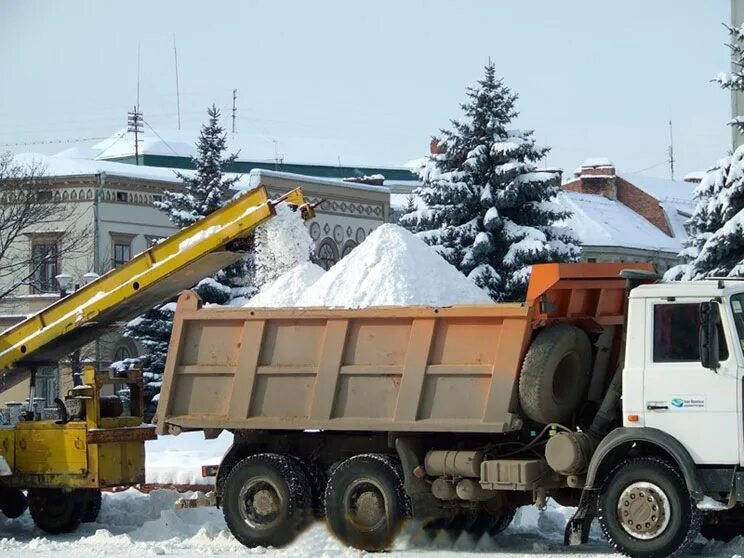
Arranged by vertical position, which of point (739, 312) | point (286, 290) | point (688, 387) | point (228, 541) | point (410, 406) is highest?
point (286, 290)

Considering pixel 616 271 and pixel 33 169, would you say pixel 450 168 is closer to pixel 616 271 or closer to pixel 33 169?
pixel 33 169

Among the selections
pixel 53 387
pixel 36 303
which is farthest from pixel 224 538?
pixel 36 303

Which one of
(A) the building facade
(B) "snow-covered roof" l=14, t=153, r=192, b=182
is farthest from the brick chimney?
(B) "snow-covered roof" l=14, t=153, r=192, b=182

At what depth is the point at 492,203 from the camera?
119 feet

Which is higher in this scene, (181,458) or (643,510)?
(643,510)

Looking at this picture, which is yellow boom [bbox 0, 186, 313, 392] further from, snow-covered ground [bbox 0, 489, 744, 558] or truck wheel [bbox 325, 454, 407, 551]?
truck wheel [bbox 325, 454, 407, 551]

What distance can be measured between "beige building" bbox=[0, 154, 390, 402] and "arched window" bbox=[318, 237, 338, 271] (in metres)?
0.05

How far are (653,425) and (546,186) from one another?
78.8 feet

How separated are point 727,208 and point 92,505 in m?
14.2

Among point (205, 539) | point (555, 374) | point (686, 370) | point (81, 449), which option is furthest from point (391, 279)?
point (686, 370)

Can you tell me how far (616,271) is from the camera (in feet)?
46.5

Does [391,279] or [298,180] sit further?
[298,180]

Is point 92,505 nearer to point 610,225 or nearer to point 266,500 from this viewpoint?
point 266,500

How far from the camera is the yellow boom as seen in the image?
16.4 meters
